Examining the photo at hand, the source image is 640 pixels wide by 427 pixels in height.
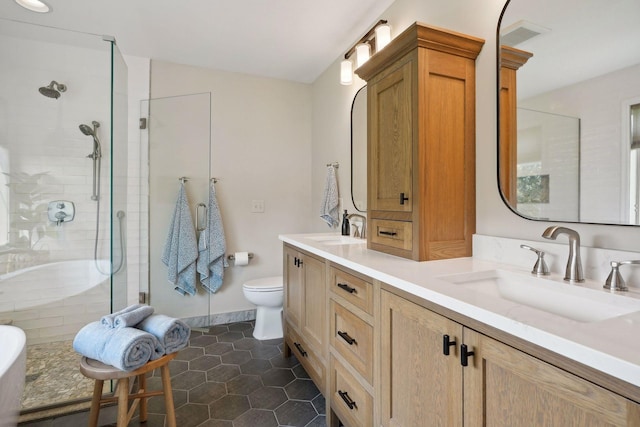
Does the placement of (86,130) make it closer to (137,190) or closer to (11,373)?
(137,190)

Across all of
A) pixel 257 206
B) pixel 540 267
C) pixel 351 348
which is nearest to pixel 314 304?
pixel 351 348

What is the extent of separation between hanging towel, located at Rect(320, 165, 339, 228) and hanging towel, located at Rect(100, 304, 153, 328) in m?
1.56

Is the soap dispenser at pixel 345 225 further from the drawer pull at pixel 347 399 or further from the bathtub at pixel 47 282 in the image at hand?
the bathtub at pixel 47 282

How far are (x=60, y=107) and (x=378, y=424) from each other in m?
2.85

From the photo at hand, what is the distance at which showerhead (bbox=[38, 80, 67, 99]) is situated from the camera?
223cm

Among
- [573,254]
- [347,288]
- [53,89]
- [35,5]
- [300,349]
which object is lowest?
[300,349]

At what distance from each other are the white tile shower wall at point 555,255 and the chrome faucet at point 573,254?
6 centimetres

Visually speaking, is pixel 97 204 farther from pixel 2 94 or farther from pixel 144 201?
pixel 2 94

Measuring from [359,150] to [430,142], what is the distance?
42.4 inches

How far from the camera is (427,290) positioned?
36.6 inches

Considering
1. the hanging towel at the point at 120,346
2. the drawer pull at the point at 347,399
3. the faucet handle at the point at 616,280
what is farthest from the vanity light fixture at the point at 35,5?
the faucet handle at the point at 616,280

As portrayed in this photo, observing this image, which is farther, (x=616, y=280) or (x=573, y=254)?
(x=573, y=254)

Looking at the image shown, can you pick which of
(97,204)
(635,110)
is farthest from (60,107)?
(635,110)

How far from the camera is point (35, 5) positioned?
2047 mm
